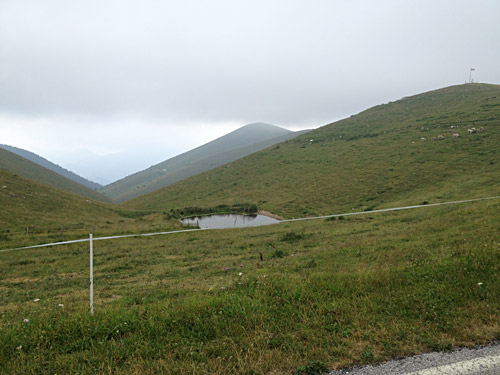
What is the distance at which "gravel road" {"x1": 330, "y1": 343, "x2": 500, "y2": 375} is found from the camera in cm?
373

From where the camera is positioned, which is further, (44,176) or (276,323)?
(44,176)

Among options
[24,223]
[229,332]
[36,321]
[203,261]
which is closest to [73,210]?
[24,223]

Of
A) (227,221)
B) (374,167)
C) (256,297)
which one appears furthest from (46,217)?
(374,167)

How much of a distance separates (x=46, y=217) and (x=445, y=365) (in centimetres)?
3898

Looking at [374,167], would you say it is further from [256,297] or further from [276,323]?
[276,323]

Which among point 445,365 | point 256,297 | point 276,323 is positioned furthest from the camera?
point 256,297

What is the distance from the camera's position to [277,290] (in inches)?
243

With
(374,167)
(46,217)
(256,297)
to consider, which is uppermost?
(374,167)

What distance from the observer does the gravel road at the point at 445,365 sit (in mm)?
3730

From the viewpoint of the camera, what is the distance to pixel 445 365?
12.7 feet

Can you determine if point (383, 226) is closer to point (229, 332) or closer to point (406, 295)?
point (406, 295)

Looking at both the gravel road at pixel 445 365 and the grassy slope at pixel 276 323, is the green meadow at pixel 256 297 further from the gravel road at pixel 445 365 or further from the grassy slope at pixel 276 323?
the gravel road at pixel 445 365

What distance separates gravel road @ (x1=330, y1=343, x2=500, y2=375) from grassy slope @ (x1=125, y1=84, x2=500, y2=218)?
22462 millimetres

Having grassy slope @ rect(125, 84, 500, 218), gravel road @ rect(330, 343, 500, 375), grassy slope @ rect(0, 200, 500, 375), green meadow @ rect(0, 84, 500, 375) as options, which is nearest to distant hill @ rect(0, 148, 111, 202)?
grassy slope @ rect(125, 84, 500, 218)
